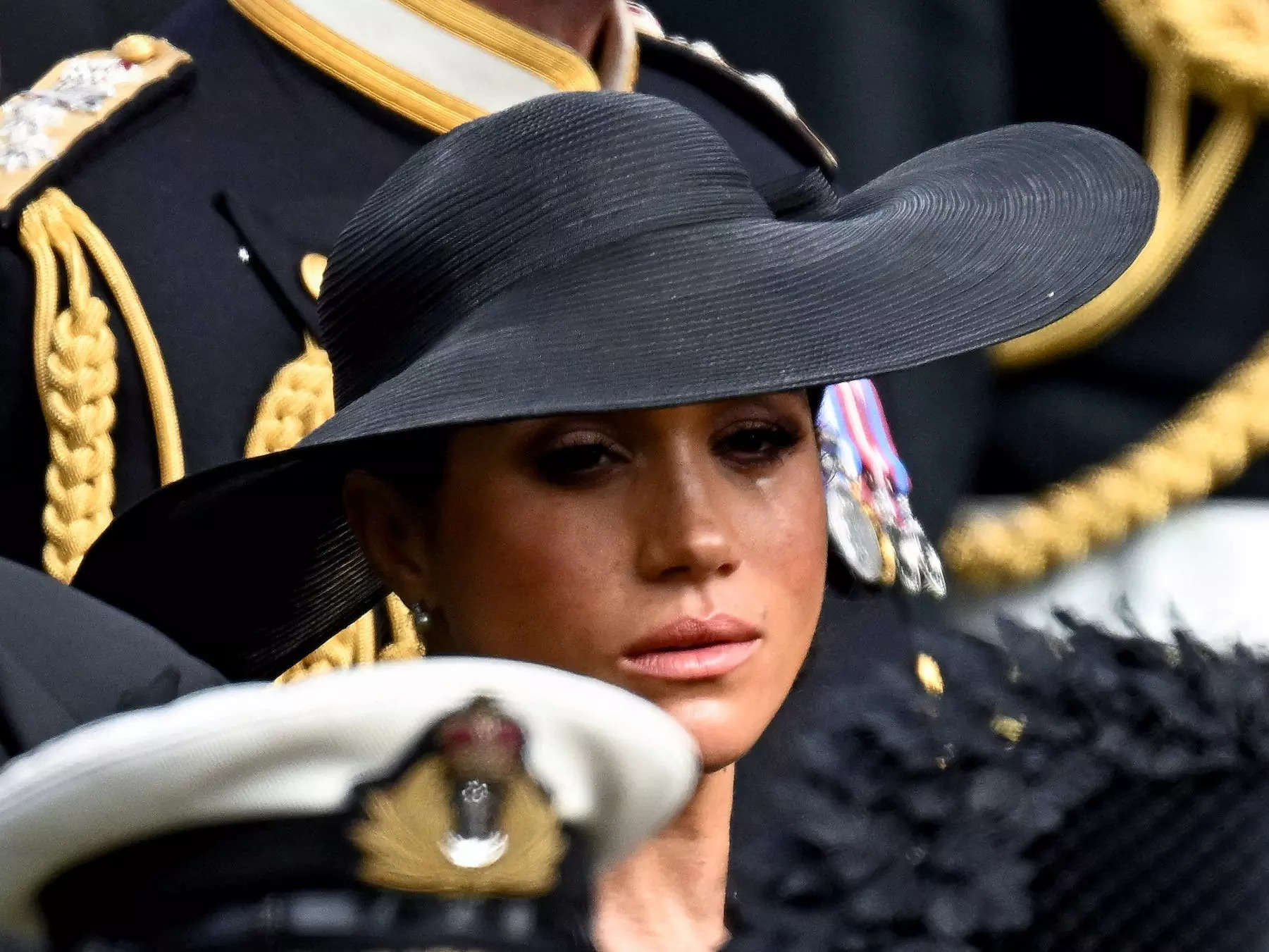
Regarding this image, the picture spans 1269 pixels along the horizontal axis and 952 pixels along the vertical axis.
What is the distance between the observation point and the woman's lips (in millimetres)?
1306

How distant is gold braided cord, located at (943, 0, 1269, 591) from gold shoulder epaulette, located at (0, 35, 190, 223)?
0.87 metres

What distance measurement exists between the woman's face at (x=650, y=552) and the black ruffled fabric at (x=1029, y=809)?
0.79ft

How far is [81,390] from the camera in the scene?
1727 mm

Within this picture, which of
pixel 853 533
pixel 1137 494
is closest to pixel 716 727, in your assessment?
pixel 853 533

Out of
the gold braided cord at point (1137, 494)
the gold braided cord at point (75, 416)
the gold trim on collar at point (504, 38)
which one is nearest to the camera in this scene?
the gold braided cord at point (75, 416)

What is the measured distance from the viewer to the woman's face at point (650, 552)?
131 centimetres

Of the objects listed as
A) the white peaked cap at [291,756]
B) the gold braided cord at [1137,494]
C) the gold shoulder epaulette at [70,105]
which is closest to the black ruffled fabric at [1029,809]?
the white peaked cap at [291,756]

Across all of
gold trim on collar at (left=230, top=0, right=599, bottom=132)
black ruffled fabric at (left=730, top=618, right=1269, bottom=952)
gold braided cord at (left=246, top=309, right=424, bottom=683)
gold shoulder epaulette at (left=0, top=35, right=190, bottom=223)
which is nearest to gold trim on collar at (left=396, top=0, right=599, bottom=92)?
gold trim on collar at (left=230, top=0, right=599, bottom=132)

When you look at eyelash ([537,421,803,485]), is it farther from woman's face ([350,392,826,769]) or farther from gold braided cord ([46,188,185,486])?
gold braided cord ([46,188,185,486])

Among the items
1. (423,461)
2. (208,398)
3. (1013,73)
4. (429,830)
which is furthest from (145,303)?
(1013,73)

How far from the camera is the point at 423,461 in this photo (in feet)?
4.61

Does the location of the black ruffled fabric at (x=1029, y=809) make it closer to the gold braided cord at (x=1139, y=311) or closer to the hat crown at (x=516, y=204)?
the hat crown at (x=516, y=204)

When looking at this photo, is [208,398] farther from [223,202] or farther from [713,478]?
[713,478]

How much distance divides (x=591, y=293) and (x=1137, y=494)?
1.18m
